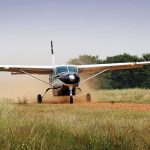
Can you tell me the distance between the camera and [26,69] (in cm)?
3031

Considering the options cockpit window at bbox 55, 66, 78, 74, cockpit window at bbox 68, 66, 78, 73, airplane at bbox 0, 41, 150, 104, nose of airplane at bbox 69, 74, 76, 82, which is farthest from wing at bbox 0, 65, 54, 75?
nose of airplane at bbox 69, 74, 76, 82

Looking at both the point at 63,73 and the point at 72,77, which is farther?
the point at 63,73

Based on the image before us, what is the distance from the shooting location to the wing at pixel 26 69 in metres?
29.0

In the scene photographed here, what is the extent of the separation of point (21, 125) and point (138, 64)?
22.3 m

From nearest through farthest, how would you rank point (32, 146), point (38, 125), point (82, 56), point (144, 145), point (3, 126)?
point (32, 146) → point (144, 145) → point (3, 126) → point (38, 125) → point (82, 56)

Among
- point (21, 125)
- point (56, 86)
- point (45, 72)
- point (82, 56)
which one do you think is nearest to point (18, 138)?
point (21, 125)

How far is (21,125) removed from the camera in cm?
968

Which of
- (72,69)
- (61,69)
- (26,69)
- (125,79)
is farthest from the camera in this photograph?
(125,79)

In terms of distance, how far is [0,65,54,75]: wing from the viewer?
29.0m

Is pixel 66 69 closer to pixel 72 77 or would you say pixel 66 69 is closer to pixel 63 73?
pixel 63 73

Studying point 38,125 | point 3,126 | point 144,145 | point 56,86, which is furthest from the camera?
point 56,86

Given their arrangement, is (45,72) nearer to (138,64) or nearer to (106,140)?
(138,64)

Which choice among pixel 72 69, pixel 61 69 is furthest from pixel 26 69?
pixel 72 69

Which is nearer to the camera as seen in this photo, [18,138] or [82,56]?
[18,138]
